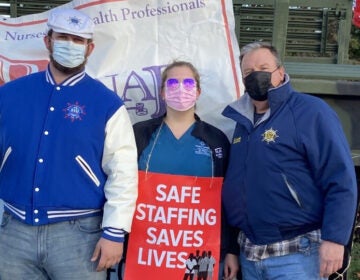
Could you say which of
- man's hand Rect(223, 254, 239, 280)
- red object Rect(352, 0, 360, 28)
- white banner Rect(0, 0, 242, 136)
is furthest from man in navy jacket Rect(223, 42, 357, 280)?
red object Rect(352, 0, 360, 28)

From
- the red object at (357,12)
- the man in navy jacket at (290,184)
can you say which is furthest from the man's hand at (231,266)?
the red object at (357,12)

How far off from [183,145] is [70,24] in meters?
0.81

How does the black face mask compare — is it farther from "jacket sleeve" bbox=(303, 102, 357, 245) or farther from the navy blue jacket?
"jacket sleeve" bbox=(303, 102, 357, 245)

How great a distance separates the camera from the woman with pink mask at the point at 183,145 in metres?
3.17

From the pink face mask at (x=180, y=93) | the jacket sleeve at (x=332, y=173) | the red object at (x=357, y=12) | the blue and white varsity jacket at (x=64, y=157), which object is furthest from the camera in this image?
the red object at (x=357, y=12)

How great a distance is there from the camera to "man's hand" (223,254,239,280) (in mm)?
3172

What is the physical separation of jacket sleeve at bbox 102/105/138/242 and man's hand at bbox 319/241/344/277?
2.80ft

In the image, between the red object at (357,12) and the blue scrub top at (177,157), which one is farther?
the red object at (357,12)

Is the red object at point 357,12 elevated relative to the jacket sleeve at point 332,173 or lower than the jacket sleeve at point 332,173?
elevated

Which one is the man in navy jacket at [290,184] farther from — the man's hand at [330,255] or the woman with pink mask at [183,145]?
the woman with pink mask at [183,145]

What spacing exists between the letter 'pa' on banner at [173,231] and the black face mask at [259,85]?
51cm

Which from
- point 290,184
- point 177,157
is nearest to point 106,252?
point 177,157

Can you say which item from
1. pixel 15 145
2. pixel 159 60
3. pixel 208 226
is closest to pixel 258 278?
pixel 208 226

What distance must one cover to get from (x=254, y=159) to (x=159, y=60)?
3.89 feet
